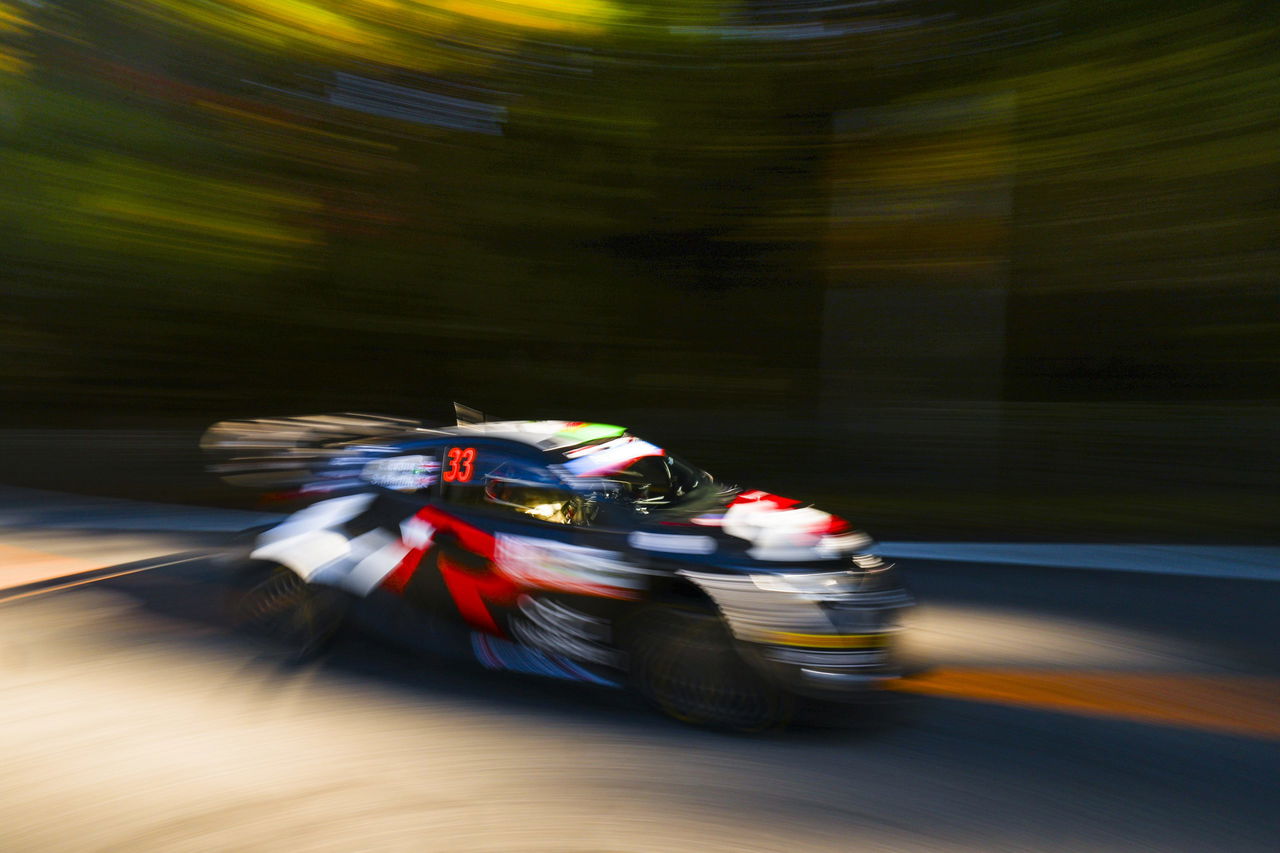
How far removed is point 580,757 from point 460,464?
5.65 ft

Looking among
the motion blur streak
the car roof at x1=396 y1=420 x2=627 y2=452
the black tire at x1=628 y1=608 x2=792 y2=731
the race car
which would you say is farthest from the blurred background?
the black tire at x1=628 y1=608 x2=792 y2=731

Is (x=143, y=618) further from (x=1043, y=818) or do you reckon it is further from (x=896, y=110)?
(x=896, y=110)

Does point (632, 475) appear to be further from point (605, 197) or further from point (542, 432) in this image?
point (605, 197)

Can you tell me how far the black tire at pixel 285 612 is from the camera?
17.8ft

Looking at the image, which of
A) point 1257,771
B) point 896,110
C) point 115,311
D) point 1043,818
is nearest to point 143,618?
point 1043,818

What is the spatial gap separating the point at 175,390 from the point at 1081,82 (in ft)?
40.5

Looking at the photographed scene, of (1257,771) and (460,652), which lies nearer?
(1257,771)

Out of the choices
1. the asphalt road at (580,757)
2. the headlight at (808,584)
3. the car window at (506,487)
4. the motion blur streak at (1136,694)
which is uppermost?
the car window at (506,487)

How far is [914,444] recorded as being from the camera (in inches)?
551

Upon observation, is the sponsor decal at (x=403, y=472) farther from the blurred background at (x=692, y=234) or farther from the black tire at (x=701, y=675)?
the blurred background at (x=692, y=234)

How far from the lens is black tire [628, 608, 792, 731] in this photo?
14.8 feet

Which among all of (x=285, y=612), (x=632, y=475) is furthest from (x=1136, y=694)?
(x=285, y=612)

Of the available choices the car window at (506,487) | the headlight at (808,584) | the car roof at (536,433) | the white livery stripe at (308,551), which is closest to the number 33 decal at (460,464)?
the car window at (506,487)

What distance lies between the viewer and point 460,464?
529 cm
